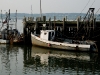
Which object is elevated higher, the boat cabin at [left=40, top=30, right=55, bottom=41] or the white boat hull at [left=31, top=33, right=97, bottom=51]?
the boat cabin at [left=40, top=30, right=55, bottom=41]

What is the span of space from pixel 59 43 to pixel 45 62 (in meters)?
7.41

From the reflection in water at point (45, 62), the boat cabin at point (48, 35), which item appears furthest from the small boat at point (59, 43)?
the reflection in water at point (45, 62)

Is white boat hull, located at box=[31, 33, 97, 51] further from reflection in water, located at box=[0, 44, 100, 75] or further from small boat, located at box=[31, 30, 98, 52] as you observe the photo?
reflection in water, located at box=[0, 44, 100, 75]

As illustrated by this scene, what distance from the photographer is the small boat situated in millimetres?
38194

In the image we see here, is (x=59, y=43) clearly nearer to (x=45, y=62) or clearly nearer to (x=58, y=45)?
(x=58, y=45)

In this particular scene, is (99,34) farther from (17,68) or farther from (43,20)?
(17,68)

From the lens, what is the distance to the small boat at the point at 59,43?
3819 cm

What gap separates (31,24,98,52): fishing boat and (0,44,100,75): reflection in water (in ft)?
2.78

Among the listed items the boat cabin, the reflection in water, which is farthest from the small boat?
the reflection in water

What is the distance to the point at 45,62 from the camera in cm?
3306

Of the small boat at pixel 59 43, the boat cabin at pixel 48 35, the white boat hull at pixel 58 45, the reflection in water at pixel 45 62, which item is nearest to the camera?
the reflection in water at pixel 45 62

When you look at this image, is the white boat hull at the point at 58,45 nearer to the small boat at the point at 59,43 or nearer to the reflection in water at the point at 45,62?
the small boat at the point at 59,43

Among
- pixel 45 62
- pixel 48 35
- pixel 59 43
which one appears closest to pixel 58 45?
pixel 59 43

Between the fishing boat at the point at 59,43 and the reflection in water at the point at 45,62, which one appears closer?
the reflection in water at the point at 45,62
